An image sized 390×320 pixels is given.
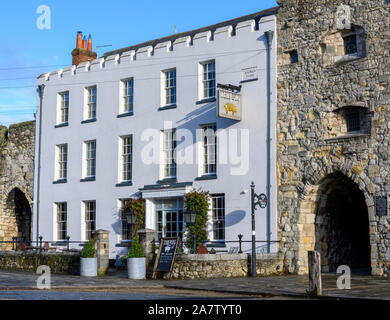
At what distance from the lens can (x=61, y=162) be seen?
30.3 m

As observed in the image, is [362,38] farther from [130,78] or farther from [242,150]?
[130,78]

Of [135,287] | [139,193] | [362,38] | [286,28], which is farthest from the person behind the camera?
[139,193]

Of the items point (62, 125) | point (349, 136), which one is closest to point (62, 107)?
point (62, 125)

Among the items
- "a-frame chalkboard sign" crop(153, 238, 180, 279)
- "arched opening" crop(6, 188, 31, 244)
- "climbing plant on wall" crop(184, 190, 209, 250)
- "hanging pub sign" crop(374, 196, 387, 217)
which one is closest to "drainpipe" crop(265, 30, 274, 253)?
"climbing plant on wall" crop(184, 190, 209, 250)

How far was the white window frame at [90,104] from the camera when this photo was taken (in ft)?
96.0

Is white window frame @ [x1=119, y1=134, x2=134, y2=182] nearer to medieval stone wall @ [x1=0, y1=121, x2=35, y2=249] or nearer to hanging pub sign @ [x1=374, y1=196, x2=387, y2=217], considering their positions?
medieval stone wall @ [x1=0, y1=121, x2=35, y2=249]

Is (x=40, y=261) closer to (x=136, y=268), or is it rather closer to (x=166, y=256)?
(x=136, y=268)

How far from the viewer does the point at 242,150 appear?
23.8 m

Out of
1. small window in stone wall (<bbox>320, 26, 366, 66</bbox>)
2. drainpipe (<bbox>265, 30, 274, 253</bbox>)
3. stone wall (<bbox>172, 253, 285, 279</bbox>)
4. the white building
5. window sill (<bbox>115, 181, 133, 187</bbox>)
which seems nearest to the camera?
stone wall (<bbox>172, 253, 285, 279</bbox>)

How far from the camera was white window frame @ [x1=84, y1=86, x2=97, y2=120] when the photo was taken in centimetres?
2927

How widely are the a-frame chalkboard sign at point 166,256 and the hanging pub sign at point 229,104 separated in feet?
16.3

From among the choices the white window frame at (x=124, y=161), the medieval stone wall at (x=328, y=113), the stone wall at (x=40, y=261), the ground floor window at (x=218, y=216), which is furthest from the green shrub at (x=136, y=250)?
the white window frame at (x=124, y=161)
